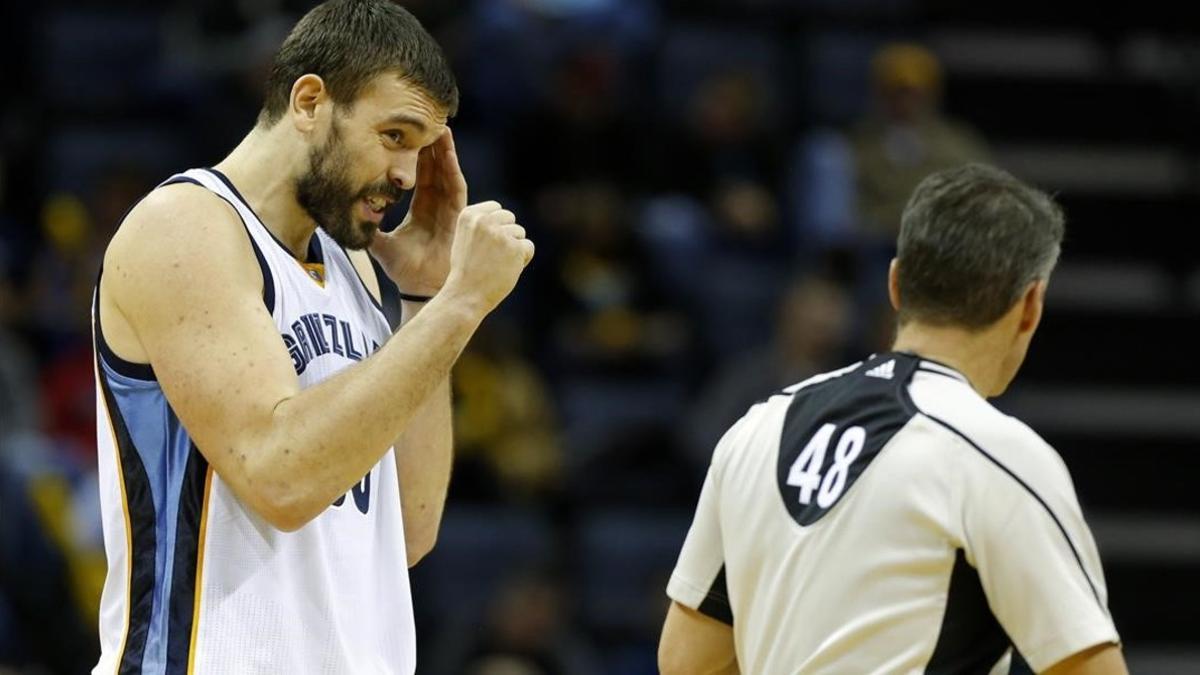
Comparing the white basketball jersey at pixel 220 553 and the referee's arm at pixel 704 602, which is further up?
the white basketball jersey at pixel 220 553

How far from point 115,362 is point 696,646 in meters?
1.36

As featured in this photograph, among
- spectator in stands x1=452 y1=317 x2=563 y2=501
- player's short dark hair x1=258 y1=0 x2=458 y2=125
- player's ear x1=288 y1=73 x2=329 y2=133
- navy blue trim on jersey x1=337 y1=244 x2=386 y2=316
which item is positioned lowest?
spectator in stands x1=452 y1=317 x2=563 y2=501

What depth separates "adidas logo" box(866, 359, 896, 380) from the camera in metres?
3.95

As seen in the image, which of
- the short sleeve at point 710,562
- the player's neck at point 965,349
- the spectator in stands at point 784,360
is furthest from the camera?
Result: the spectator in stands at point 784,360

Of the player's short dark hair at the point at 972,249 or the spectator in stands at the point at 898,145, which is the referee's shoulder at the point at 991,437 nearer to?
the player's short dark hair at the point at 972,249

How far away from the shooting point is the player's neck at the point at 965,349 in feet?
12.9

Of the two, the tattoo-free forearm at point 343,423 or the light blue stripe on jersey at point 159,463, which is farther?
the light blue stripe on jersey at point 159,463

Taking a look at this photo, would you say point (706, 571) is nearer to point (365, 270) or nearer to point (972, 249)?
point (972, 249)

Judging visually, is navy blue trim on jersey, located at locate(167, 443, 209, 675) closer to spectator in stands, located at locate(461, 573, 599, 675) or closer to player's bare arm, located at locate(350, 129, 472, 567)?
player's bare arm, located at locate(350, 129, 472, 567)

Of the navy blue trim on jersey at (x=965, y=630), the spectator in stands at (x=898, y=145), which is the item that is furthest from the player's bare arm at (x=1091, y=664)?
the spectator in stands at (x=898, y=145)

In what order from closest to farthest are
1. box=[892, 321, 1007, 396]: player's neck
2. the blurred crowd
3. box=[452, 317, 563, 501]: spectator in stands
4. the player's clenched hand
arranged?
the player's clenched hand
box=[892, 321, 1007, 396]: player's neck
the blurred crowd
box=[452, 317, 563, 501]: spectator in stands

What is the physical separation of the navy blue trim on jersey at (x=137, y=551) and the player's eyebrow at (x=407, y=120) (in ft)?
2.55

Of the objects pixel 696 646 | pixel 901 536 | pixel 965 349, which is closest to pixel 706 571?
pixel 696 646

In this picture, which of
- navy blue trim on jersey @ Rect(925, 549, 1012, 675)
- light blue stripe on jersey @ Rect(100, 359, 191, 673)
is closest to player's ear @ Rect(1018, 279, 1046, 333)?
navy blue trim on jersey @ Rect(925, 549, 1012, 675)
